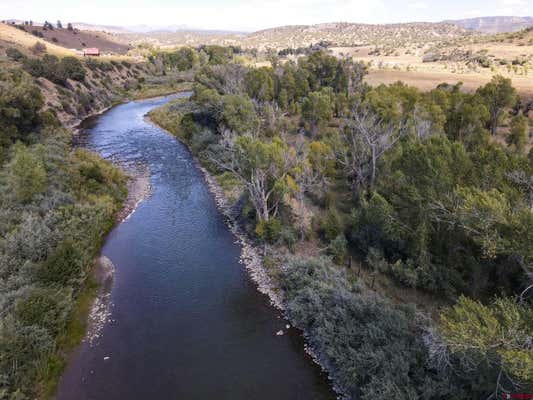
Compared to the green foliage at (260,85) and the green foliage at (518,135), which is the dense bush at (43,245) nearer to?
the green foliage at (260,85)

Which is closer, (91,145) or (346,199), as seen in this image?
(346,199)

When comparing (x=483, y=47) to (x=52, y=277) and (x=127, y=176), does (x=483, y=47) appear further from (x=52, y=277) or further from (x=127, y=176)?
(x=52, y=277)

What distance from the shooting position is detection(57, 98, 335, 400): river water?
18.0m

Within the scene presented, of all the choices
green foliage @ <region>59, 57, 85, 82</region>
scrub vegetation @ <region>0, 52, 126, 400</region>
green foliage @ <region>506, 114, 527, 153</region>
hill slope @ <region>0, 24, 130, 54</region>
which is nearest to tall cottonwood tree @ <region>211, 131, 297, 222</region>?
scrub vegetation @ <region>0, 52, 126, 400</region>

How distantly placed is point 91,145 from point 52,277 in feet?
134

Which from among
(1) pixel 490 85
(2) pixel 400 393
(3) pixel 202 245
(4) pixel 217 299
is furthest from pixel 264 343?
(1) pixel 490 85

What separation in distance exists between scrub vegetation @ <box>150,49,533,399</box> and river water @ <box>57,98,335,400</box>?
2279mm

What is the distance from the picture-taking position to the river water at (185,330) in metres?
18.0

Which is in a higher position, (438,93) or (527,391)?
(438,93)

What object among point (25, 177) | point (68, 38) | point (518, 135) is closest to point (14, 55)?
point (25, 177)

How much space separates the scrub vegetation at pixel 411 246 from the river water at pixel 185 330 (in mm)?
2279

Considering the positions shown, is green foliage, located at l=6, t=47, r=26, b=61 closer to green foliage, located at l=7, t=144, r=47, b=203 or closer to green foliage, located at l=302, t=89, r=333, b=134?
green foliage, located at l=7, t=144, r=47, b=203

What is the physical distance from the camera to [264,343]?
68.2ft

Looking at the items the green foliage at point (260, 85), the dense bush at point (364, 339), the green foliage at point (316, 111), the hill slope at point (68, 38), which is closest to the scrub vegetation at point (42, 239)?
the dense bush at point (364, 339)
